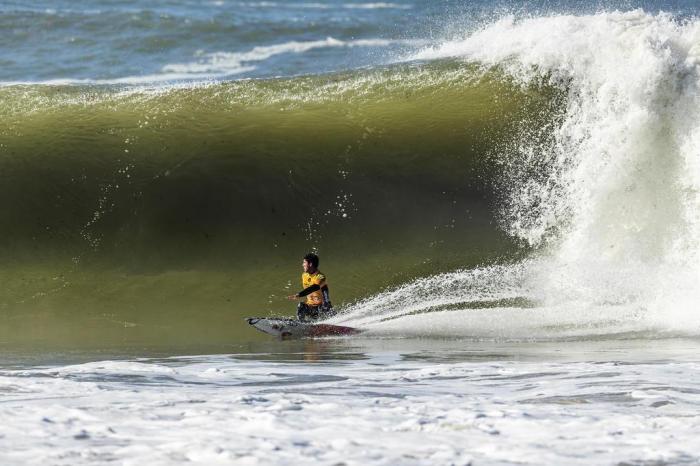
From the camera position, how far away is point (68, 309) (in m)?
10.8

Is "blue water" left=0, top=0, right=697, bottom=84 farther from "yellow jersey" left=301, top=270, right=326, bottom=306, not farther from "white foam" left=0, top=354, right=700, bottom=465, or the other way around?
"white foam" left=0, top=354, right=700, bottom=465

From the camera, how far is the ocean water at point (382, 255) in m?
5.88

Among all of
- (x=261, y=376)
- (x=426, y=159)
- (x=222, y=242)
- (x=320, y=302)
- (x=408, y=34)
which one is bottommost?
(x=261, y=376)

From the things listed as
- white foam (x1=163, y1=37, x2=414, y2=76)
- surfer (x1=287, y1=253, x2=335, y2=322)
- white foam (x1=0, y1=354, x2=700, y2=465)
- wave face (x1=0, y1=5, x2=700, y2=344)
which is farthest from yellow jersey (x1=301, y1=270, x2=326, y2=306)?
white foam (x1=163, y1=37, x2=414, y2=76)

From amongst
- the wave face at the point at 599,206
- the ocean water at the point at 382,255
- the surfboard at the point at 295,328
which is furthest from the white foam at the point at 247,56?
the surfboard at the point at 295,328

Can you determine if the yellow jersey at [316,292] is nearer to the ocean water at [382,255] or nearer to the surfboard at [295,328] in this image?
the ocean water at [382,255]

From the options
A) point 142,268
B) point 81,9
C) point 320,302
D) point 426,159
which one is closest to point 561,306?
point 320,302

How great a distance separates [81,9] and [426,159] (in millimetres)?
15324

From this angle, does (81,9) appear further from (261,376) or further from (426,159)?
(261,376)

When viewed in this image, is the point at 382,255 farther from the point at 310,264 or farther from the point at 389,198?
the point at 310,264

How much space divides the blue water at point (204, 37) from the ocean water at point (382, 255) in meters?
4.32

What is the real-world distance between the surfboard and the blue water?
9184 mm

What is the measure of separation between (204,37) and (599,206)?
49.0ft

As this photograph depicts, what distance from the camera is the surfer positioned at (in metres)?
10.6
